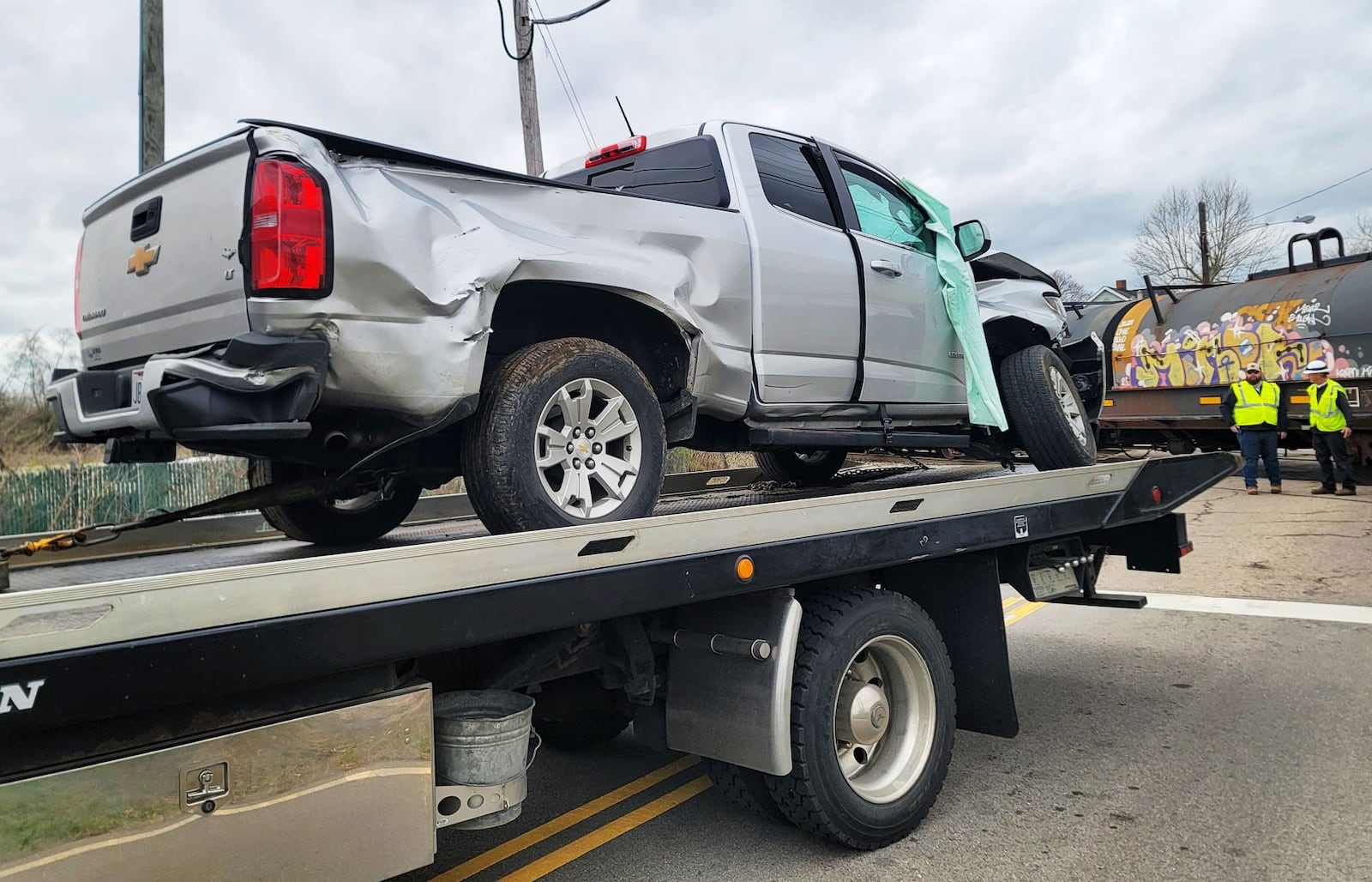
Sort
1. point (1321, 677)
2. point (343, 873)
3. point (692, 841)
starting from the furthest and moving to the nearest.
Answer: point (1321, 677) → point (692, 841) → point (343, 873)

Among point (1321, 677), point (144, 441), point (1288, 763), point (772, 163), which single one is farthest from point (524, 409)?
point (1321, 677)

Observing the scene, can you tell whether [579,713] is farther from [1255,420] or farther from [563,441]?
[1255,420]

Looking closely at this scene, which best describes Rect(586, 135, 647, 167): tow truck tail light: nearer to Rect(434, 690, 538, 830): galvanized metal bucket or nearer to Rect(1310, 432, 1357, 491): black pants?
Rect(434, 690, 538, 830): galvanized metal bucket

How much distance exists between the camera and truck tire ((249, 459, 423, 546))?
3990 millimetres

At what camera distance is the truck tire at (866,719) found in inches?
132

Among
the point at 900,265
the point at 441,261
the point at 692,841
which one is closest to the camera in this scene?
the point at 441,261

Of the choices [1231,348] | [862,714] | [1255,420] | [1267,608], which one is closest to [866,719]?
[862,714]

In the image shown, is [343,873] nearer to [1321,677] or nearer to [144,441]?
[144,441]

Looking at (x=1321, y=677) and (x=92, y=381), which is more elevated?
(x=92, y=381)

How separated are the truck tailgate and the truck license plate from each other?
365 cm

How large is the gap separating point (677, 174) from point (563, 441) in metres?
1.78

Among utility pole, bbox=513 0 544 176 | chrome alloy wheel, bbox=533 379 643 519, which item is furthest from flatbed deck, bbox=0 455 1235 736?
utility pole, bbox=513 0 544 176

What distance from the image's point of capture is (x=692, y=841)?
370 cm

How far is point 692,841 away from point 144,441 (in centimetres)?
240
